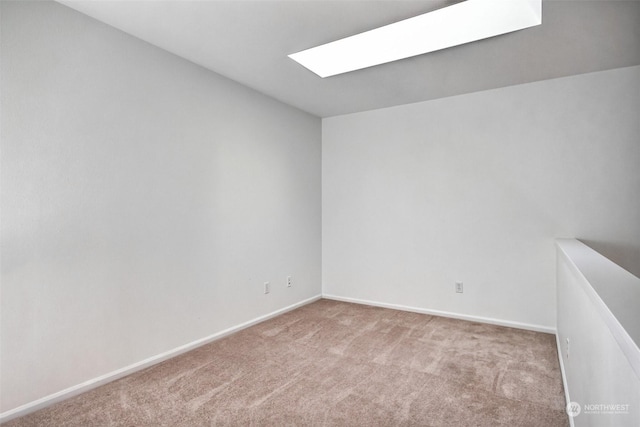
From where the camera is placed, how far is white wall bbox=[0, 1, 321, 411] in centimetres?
201

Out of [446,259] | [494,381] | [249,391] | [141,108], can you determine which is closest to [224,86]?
[141,108]

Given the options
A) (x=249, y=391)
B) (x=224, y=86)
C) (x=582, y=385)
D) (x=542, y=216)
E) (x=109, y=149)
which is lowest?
(x=249, y=391)

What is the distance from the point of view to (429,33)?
2.33 meters

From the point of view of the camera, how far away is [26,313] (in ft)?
6.64

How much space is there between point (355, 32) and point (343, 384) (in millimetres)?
2551

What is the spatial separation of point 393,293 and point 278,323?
1.51 metres

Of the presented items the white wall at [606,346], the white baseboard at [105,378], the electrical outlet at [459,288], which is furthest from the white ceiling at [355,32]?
the white baseboard at [105,378]

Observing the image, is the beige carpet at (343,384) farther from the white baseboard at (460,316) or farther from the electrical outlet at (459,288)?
the electrical outlet at (459,288)

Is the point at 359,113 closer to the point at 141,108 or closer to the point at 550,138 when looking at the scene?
the point at 550,138

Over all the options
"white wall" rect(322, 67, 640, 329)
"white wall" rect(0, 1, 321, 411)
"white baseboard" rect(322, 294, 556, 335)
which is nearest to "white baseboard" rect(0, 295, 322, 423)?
"white wall" rect(0, 1, 321, 411)

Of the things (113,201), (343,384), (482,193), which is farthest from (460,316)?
(113,201)

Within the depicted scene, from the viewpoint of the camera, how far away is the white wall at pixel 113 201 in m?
2.01

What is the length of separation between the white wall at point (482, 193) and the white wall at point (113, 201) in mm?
1342

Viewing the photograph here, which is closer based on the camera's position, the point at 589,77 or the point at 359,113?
the point at 589,77
